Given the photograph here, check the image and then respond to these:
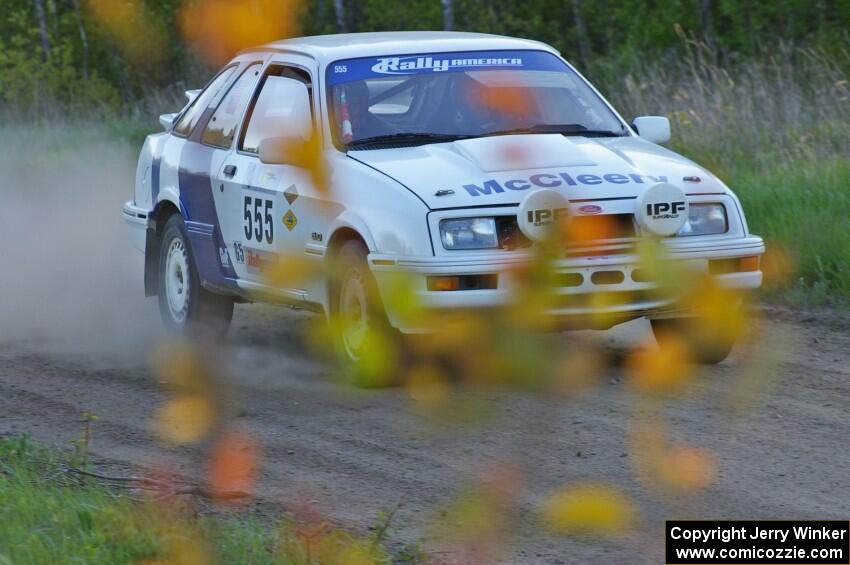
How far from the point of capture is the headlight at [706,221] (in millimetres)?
7461

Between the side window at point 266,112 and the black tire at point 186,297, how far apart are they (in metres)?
0.84

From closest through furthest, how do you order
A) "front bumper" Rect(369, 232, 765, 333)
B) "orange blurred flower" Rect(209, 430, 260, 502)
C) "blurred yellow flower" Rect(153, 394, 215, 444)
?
1. "orange blurred flower" Rect(209, 430, 260, 502)
2. "blurred yellow flower" Rect(153, 394, 215, 444)
3. "front bumper" Rect(369, 232, 765, 333)

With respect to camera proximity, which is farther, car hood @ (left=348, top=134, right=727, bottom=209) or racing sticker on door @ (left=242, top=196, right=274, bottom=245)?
racing sticker on door @ (left=242, top=196, right=274, bottom=245)

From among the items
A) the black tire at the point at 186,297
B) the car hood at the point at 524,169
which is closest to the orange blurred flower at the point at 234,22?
the black tire at the point at 186,297

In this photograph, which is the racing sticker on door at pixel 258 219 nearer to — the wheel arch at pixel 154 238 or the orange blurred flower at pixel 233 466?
the wheel arch at pixel 154 238

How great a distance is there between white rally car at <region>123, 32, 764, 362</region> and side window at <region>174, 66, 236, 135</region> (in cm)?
2

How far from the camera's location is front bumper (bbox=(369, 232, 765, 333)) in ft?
23.3

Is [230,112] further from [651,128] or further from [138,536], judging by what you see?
[138,536]

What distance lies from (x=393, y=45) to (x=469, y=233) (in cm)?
169

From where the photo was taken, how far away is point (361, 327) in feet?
24.8

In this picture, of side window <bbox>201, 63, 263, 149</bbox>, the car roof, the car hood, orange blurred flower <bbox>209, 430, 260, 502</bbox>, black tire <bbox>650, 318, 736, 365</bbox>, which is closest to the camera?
orange blurred flower <bbox>209, 430, 260, 502</bbox>

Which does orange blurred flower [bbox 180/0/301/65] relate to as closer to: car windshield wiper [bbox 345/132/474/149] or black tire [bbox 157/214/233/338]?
black tire [bbox 157/214/233/338]

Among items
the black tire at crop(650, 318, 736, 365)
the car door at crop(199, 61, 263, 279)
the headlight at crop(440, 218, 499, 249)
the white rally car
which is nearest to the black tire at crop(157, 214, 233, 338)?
the white rally car

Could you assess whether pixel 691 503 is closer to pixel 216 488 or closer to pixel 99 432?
pixel 216 488
